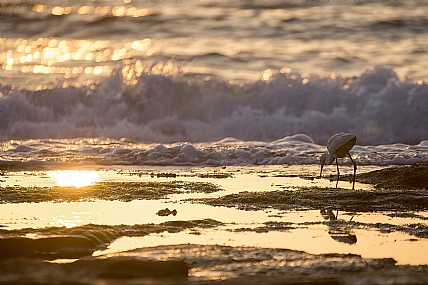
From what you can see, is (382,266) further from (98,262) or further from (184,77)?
(184,77)

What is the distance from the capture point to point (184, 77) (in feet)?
94.7

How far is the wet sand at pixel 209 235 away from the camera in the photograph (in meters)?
4.75

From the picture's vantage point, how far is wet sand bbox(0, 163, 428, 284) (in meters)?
4.75

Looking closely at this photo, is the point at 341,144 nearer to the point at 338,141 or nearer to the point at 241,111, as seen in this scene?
the point at 338,141

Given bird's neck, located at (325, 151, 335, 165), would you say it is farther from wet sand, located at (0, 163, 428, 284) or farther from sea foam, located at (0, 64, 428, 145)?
sea foam, located at (0, 64, 428, 145)

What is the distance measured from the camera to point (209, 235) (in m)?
6.38

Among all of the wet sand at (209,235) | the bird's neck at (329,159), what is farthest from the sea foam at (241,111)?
the wet sand at (209,235)

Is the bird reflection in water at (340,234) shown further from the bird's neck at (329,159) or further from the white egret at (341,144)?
the bird's neck at (329,159)

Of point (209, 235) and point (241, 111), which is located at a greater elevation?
point (241, 111)

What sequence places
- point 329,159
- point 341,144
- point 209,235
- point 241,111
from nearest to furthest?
point 209,235 < point 341,144 < point 329,159 < point 241,111

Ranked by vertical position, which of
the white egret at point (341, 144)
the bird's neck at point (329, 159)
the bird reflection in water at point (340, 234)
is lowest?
the bird reflection in water at point (340, 234)

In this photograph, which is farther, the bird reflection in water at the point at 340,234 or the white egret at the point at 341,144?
the white egret at the point at 341,144

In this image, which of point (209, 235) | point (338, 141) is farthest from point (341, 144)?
point (209, 235)

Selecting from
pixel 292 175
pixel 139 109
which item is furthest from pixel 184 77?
pixel 292 175
